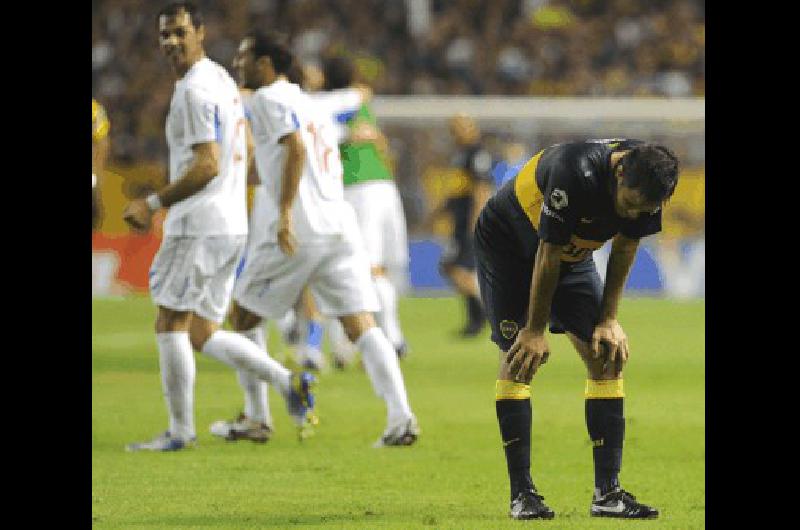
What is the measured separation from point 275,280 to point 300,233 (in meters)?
0.32

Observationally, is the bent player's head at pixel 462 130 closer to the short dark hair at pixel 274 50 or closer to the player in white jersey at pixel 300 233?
the player in white jersey at pixel 300 233

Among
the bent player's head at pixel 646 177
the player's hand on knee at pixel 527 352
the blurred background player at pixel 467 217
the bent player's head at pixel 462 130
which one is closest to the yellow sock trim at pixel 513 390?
the player's hand on knee at pixel 527 352

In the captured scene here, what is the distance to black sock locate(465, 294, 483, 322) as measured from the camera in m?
19.8

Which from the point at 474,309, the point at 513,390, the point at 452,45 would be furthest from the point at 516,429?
the point at 452,45

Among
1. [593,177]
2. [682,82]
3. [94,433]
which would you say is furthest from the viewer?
[682,82]

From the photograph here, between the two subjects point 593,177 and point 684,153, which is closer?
point 593,177

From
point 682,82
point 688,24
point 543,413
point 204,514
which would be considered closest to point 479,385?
point 543,413

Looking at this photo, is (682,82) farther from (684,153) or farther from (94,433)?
(94,433)

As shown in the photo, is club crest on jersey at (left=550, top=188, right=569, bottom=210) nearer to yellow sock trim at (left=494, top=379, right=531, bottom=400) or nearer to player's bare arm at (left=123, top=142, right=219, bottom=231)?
yellow sock trim at (left=494, top=379, right=531, bottom=400)

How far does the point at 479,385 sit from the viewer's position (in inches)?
552

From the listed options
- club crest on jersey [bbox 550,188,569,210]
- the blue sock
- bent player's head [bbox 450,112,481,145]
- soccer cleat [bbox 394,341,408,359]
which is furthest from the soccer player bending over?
bent player's head [bbox 450,112,481,145]

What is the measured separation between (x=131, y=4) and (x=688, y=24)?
468 inches

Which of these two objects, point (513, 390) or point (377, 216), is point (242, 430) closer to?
point (513, 390)

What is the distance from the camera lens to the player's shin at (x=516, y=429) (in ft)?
23.9
